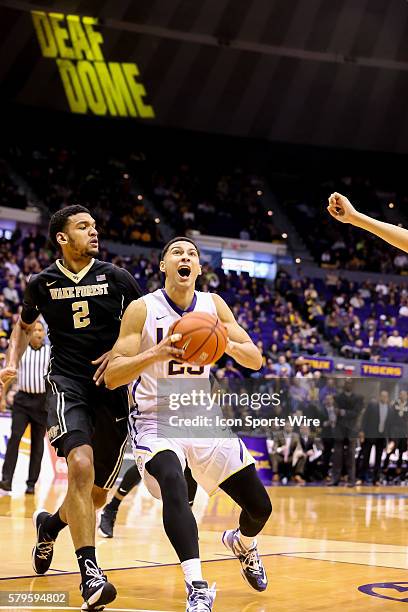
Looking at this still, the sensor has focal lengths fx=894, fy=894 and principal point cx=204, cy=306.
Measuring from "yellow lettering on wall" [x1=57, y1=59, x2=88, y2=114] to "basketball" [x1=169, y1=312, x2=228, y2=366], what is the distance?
29507 mm

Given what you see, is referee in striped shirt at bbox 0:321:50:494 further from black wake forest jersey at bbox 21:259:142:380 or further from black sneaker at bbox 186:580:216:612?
black sneaker at bbox 186:580:216:612

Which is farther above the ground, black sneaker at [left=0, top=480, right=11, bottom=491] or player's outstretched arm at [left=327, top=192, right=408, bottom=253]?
player's outstretched arm at [left=327, top=192, right=408, bottom=253]

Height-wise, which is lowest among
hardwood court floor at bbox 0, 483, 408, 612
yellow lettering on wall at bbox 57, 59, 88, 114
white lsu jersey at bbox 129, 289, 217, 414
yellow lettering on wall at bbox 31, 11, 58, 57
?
hardwood court floor at bbox 0, 483, 408, 612

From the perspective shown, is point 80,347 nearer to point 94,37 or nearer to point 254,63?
point 94,37

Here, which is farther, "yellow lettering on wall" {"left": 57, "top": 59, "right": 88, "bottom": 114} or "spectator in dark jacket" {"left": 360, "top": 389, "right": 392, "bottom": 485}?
"yellow lettering on wall" {"left": 57, "top": 59, "right": 88, "bottom": 114}

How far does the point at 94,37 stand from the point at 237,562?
28386 millimetres

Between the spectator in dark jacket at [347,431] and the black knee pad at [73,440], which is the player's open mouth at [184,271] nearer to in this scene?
the black knee pad at [73,440]

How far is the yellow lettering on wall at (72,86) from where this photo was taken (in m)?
32.5

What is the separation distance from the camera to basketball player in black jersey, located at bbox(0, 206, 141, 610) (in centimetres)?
523

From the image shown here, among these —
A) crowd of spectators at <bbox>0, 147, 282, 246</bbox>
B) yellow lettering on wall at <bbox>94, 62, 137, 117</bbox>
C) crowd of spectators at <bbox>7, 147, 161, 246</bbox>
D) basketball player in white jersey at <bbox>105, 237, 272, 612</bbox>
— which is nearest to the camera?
basketball player in white jersey at <bbox>105, 237, 272, 612</bbox>

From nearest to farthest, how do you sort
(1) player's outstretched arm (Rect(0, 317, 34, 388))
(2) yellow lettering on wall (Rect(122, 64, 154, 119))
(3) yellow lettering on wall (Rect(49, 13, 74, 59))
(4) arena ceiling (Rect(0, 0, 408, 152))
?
(1) player's outstretched arm (Rect(0, 317, 34, 388)), (4) arena ceiling (Rect(0, 0, 408, 152)), (3) yellow lettering on wall (Rect(49, 13, 74, 59)), (2) yellow lettering on wall (Rect(122, 64, 154, 119))

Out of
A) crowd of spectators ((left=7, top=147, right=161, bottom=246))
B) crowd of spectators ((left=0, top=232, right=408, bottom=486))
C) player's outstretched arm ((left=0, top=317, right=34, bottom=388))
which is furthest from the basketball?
crowd of spectators ((left=7, top=147, right=161, bottom=246))

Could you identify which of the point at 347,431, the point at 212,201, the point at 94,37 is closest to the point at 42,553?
the point at 347,431

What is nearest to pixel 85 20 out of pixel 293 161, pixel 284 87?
Result: pixel 284 87
